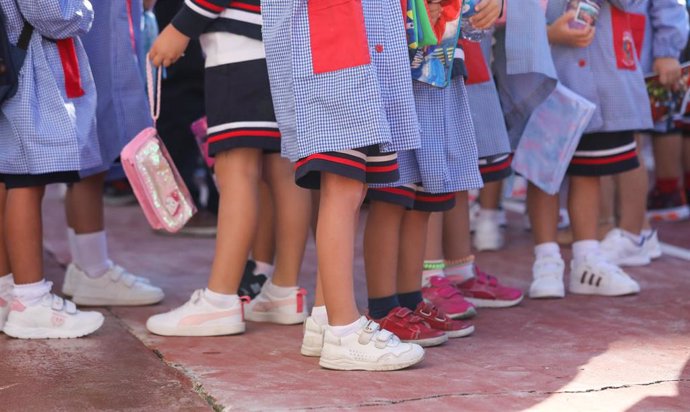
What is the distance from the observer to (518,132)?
4266mm

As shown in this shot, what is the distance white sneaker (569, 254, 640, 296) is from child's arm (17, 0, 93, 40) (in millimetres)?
2181

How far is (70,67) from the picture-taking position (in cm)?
361

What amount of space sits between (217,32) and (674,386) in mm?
1817

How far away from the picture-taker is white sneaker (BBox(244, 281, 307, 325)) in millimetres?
3820

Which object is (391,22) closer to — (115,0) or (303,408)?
(303,408)

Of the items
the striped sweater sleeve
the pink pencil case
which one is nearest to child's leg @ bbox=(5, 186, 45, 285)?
the pink pencil case

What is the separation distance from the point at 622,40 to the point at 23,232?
2.47m

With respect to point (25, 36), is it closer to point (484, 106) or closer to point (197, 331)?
point (197, 331)

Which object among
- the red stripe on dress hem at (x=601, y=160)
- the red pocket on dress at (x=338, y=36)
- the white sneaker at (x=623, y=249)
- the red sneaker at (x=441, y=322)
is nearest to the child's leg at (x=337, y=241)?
the red pocket on dress at (x=338, y=36)

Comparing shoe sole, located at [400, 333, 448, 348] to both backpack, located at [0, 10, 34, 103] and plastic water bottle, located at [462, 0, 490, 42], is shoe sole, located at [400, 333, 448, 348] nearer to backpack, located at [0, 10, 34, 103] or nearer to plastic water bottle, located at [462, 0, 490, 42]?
plastic water bottle, located at [462, 0, 490, 42]

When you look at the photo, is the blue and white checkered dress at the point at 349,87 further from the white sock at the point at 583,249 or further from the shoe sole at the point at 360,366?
the white sock at the point at 583,249

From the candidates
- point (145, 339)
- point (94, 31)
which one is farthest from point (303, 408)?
point (94, 31)

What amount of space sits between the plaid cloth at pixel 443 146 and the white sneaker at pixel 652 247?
1917mm

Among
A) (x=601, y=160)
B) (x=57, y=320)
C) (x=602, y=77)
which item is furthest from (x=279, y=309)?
(x=602, y=77)
